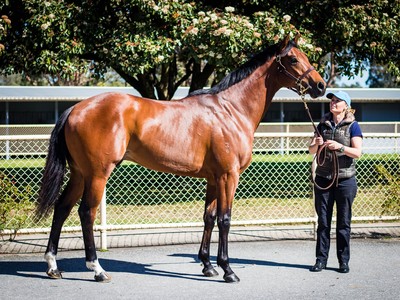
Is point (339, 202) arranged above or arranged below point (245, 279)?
above

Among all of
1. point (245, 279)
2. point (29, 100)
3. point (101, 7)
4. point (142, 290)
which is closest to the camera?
point (142, 290)

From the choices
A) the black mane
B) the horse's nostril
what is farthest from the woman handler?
the black mane

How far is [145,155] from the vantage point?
5875mm

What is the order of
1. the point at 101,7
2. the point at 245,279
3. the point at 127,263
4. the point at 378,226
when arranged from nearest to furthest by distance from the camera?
the point at 245,279
the point at 127,263
the point at 378,226
the point at 101,7

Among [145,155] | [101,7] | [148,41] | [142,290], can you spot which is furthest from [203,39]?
[142,290]

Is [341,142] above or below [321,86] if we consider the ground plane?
below

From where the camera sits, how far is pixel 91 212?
5719 mm

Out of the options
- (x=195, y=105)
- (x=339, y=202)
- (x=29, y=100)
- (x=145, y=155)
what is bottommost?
(x=29, y=100)

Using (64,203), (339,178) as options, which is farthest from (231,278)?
(64,203)

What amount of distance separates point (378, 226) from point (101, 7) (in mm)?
7284

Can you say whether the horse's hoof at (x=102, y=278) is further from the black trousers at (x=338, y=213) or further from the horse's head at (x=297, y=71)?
the horse's head at (x=297, y=71)

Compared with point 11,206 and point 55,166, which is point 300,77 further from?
point 11,206

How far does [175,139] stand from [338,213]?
6.60ft

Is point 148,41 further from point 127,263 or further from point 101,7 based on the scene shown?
point 127,263
